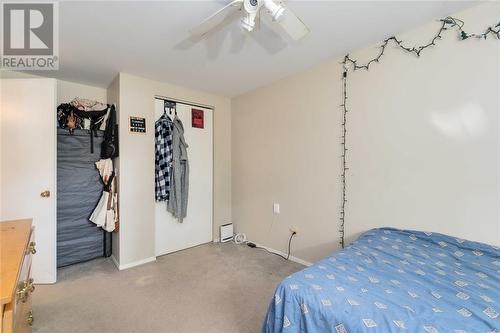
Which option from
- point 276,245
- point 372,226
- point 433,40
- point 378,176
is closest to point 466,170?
point 378,176

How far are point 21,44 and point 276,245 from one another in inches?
127

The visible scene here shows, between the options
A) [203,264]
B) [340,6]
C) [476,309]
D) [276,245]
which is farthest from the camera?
[276,245]

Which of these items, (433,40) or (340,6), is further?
(433,40)

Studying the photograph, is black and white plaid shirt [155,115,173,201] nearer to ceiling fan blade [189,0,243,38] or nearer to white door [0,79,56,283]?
white door [0,79,56,283]

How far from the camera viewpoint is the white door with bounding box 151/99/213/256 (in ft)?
9.89

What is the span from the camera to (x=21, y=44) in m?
1.93

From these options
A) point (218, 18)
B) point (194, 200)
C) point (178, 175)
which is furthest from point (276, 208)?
point (218, 18)

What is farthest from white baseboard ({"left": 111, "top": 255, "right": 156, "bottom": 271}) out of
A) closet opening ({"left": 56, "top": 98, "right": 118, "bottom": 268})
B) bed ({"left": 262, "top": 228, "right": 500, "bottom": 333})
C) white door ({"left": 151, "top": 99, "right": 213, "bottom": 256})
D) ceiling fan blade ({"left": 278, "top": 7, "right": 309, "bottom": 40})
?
ceiling fan blade ({"left": 278, "top": 7, "right": 309, "bottom": 40})

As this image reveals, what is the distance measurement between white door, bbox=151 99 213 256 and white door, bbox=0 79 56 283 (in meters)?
1.06

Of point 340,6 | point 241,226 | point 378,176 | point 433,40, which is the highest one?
point 340,6

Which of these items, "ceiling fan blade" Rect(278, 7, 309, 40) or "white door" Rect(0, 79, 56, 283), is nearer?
"ceiling fan blade" Rect(278, 7, 309, 40)

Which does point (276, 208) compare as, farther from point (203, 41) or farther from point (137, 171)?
point (203, 41)

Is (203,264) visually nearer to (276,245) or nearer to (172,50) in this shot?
(276,245)

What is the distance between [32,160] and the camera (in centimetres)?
219
